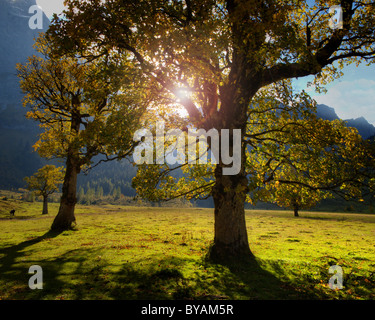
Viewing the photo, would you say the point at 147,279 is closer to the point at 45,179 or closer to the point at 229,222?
the point at 229,222

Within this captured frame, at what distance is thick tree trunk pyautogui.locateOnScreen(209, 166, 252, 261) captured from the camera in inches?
489

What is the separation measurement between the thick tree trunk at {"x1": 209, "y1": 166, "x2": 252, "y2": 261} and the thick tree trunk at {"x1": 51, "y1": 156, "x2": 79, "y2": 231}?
63.1 ft

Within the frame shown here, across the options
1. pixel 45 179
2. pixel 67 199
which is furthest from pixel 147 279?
pixel 45 179

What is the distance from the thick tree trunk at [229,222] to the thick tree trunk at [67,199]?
19242 millimetres

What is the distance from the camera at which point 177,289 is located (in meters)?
8.77

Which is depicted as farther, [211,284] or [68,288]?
[211,284]

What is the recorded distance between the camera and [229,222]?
1248 centimetres

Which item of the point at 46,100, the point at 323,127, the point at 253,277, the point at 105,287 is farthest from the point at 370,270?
the point at 46,100

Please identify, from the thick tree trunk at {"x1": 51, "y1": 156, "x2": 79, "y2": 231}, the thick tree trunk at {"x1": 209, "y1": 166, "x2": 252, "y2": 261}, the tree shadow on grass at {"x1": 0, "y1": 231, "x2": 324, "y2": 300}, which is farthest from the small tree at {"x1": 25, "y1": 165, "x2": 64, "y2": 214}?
the thick tree trunk at {"x1": 209, "y1": 166, "x2": 252, "y2": 261}

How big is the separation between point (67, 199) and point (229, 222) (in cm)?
→ 2034

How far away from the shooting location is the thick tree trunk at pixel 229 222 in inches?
489

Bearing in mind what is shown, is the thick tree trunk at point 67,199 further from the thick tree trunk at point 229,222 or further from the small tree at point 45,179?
the small tree at point 45,179
